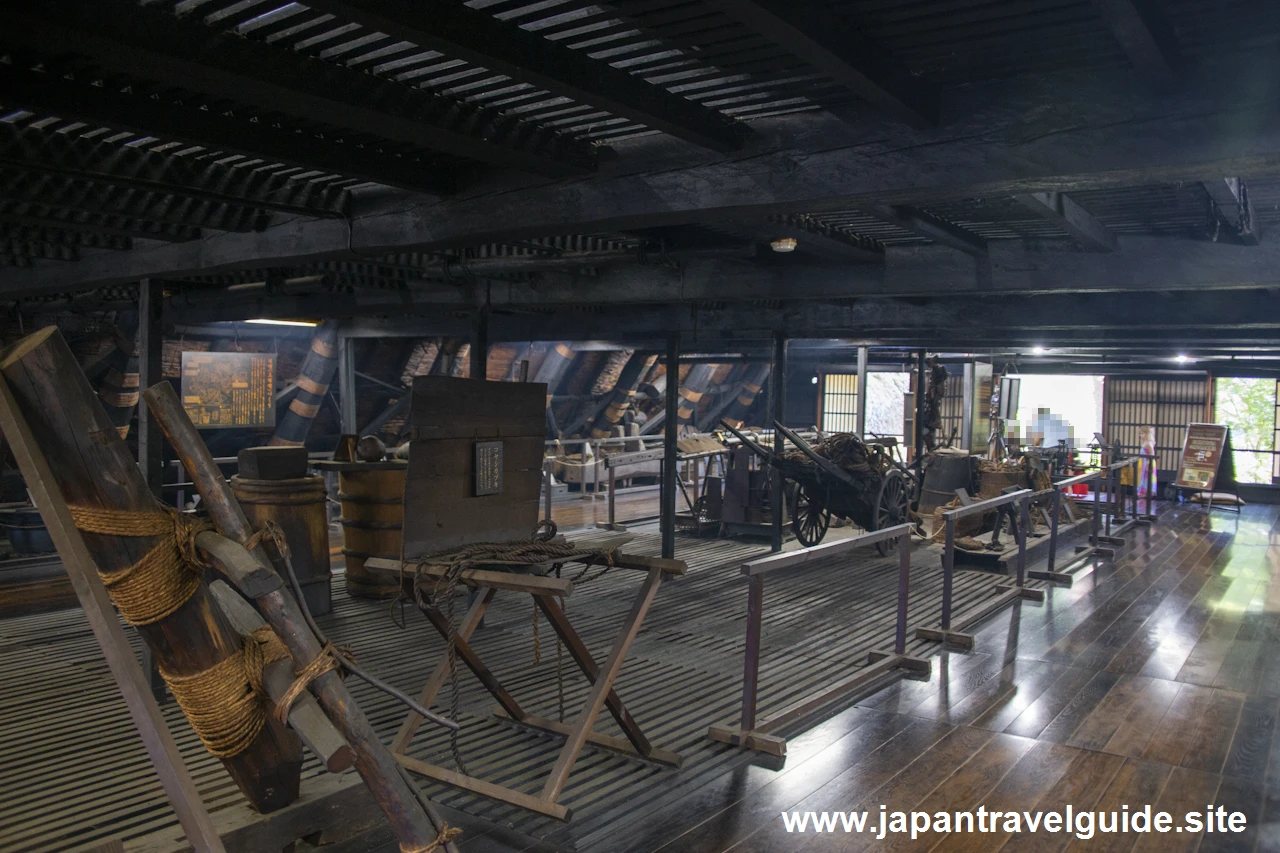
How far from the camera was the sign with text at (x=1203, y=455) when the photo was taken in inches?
572

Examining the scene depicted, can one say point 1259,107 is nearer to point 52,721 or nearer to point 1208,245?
point 1208,245

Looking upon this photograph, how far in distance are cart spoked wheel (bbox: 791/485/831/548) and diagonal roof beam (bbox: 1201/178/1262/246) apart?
17.8 ft

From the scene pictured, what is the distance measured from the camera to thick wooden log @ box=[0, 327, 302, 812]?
229 cm

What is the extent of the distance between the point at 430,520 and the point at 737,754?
1773mm

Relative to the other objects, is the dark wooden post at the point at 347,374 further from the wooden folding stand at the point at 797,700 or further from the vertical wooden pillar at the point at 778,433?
the wooden folding stand at the point at 797,700

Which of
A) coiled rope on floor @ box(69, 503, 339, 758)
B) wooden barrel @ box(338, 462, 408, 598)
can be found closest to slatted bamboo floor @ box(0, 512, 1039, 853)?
wooden barrel @ box(338, 462, 408, 598)

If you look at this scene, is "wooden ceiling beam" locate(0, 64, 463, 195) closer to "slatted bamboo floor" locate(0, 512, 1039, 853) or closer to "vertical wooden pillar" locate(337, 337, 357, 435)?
"slatted bamboo floor" locate(0, 512, 1039, 853)

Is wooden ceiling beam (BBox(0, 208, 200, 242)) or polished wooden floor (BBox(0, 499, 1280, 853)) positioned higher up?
wooden ceiling beam (BBox(0, 208, 200, 242))

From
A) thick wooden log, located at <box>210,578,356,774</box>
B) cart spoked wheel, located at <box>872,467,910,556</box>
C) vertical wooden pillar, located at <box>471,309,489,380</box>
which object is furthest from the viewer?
cart spoked wheel, located at <box>872,467,910,556</box>

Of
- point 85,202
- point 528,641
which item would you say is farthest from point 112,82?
point 528,641

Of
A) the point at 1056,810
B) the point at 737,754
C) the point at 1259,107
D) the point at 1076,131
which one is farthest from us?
the point at 737,754

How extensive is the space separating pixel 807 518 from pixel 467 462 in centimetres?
672

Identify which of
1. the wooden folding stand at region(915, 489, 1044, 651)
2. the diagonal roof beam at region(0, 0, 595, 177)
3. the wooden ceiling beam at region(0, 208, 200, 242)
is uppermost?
the diagonal roof beam at region(0, 0, 595, 177)

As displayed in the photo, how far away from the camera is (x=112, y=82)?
129 inches
